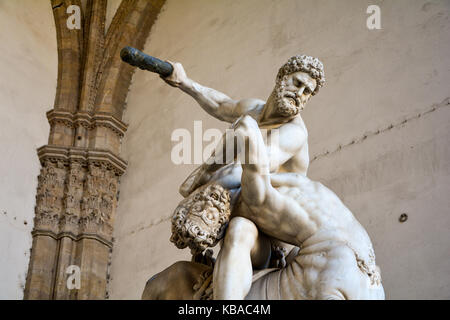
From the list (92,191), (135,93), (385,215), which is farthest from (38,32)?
(385,215)

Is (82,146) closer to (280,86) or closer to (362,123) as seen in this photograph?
(362,123)

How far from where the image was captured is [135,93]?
848cm

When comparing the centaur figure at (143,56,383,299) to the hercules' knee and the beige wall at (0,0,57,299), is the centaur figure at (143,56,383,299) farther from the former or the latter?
the beige wall at (0,0,57,299)

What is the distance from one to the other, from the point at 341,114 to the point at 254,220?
2.76 m

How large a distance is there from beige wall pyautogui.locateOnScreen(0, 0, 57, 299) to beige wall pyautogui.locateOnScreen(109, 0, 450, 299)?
82cm

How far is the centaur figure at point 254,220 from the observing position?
3291mm

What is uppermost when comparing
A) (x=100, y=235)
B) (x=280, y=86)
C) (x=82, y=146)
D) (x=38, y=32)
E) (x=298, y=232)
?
(x=38, y=32)

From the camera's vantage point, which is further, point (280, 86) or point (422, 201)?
point (422, 201)

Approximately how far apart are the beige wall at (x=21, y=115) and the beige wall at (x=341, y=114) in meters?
0.82

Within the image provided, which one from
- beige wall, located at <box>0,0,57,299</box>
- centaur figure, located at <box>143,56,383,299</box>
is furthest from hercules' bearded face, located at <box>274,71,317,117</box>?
beige wall, located at <box>0,0,57,299</box>

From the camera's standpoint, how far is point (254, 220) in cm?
345

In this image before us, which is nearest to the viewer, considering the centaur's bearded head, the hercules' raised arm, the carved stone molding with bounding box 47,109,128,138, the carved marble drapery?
the centaur's bearded head

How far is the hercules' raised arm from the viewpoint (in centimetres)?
398

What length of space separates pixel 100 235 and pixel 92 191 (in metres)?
0.45
